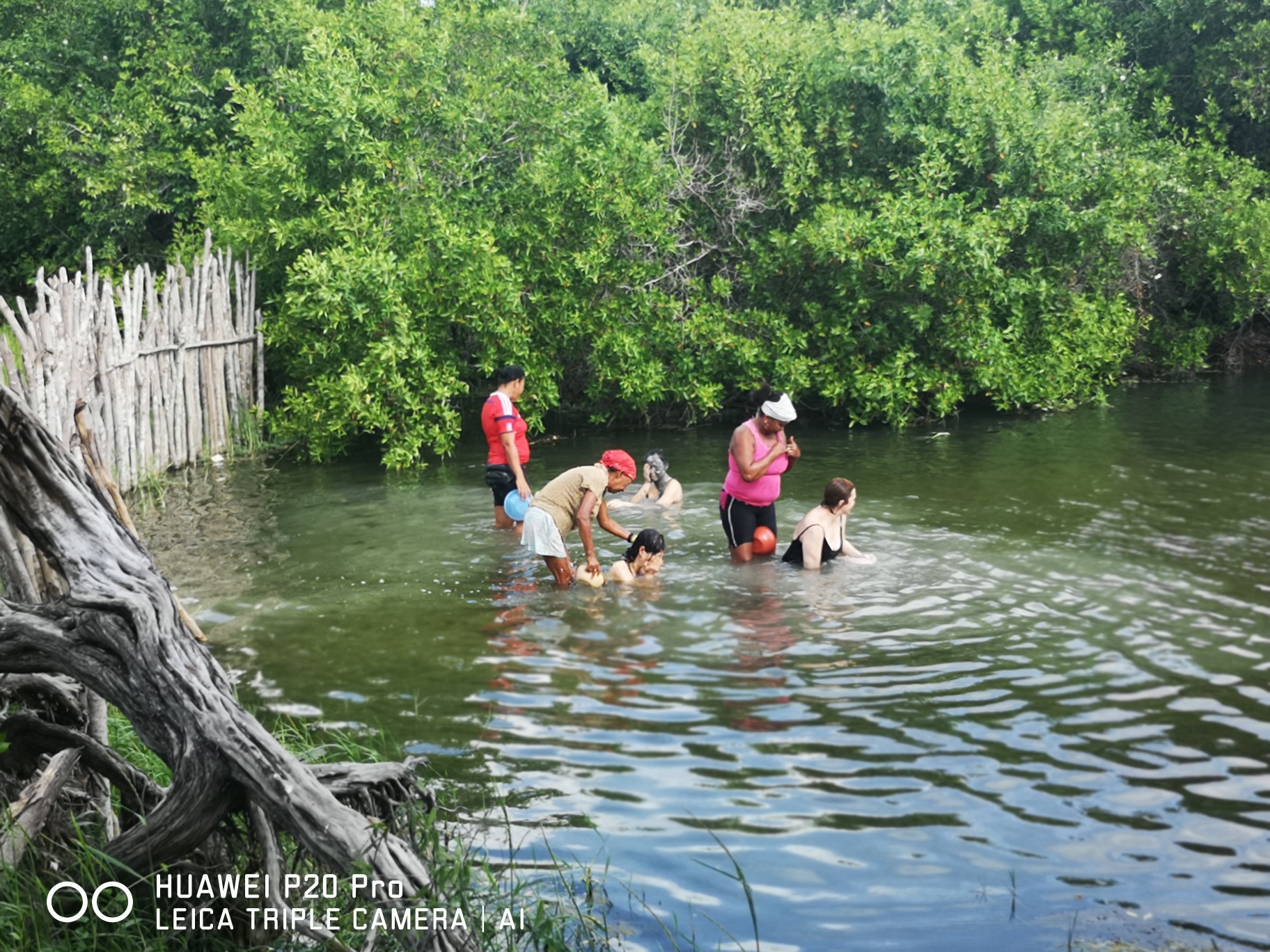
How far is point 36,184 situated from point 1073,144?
54.2ft

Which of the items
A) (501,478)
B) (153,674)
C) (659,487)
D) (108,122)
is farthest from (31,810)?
(108,122)

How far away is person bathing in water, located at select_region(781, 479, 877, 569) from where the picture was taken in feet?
32.3

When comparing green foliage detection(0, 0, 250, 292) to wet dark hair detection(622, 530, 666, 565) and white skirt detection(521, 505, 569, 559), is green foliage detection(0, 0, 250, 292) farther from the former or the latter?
wet dark hair detection(622, 530, 666, 565)

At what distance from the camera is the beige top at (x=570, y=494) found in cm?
956

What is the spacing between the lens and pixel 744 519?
406 inches

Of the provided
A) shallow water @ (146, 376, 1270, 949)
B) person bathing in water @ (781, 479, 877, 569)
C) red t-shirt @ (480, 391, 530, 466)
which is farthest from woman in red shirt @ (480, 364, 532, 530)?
person bathing in water @ (781, 479, 877, 569)

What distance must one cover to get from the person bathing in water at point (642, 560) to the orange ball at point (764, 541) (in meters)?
0.88

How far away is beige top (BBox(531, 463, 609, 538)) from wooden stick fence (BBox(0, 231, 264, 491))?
11.4ft

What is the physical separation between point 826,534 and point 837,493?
15.6 inches

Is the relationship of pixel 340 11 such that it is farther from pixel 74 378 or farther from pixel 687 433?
pixel 74 378

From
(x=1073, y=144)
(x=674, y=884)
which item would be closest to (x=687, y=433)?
(x=1073, y=144)

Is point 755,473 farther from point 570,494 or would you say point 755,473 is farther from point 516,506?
point 516,506

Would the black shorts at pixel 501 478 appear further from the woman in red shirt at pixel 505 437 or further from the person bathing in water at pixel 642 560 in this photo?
the person bathing in water at pixel 642 560

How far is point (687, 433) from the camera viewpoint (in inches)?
729
